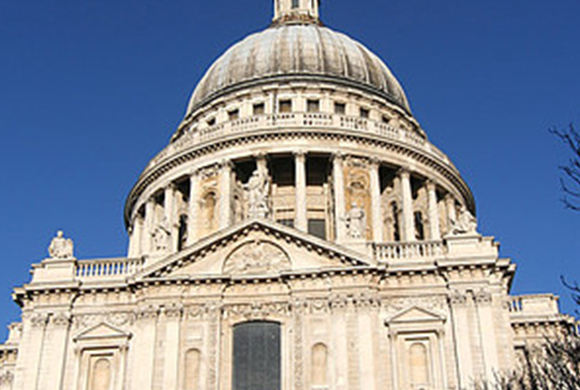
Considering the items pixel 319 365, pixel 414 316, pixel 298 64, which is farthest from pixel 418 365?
pixel 298 64

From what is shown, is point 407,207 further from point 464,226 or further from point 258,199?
point 258,199

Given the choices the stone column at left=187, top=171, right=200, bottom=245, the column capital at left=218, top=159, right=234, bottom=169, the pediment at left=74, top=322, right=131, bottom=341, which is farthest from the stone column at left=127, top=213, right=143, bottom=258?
the pediment at left=74, top=322, right=131, bottom=341

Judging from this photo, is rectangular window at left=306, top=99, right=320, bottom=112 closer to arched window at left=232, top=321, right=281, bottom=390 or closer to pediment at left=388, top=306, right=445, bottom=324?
arched window at left=232, top=321, right=281, bottom=390

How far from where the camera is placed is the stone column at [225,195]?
145ft

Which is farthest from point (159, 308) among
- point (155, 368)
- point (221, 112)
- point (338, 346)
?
point (221, 112)

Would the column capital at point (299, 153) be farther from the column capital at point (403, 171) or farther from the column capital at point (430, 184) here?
the column capital at point (430, 184)

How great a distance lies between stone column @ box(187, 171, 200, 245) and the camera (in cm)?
4494

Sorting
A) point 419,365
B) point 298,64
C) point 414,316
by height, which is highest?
point 298,64

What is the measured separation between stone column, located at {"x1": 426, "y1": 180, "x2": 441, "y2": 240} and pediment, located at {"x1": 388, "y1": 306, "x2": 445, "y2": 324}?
13197 mm

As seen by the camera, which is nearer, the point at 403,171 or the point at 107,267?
the point at 107,267

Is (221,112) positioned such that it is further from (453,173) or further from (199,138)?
(453,173)

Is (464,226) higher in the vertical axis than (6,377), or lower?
higher

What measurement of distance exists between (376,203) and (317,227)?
11.6 feet

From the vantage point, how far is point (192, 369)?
1283 inches
